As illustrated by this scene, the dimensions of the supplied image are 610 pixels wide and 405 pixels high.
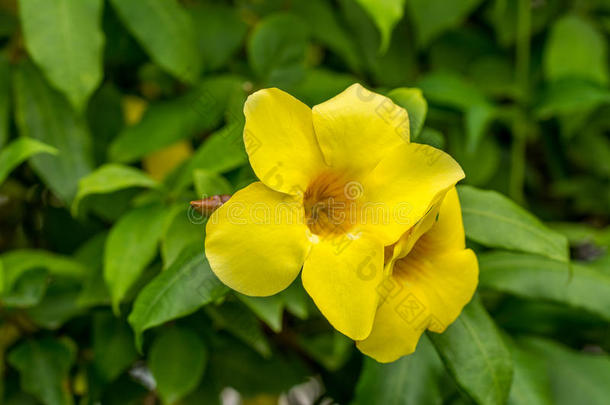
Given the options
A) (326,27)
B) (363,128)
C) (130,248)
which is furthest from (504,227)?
(326,27)

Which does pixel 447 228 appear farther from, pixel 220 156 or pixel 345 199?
pixel 220 156

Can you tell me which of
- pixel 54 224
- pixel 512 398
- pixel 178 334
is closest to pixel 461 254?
pixel 512 398

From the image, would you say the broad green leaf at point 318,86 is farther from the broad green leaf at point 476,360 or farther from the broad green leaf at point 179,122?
the broad green leaf at point 476,360

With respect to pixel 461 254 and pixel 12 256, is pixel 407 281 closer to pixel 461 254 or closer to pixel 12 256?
pixel 461 254

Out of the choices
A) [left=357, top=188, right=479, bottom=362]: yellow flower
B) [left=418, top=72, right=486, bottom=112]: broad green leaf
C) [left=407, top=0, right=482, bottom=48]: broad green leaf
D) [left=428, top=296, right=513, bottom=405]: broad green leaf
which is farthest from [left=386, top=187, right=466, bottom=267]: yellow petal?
[left=407, top=0, right=482, bottom=48]: broad green leaf

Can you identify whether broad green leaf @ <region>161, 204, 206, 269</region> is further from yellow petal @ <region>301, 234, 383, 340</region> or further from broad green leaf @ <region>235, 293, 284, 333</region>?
yellow petal @ <region>301, 234, 383, 340</region>

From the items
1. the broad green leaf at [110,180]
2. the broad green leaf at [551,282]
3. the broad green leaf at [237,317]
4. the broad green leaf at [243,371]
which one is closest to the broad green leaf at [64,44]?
the broad green leaf at [110,180]
